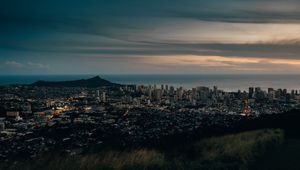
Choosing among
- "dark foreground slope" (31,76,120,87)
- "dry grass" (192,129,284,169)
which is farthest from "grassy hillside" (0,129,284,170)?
"dark foreground slope" (31,76,120,87)

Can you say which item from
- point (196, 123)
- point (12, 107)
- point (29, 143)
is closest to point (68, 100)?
point (12, 107)

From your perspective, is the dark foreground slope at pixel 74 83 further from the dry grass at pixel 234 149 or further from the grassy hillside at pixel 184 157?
the grassy hillside at pixel 184 157

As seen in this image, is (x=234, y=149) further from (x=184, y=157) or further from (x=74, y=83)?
(x=74, y=83)

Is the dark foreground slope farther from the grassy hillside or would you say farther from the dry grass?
the grassy hillside

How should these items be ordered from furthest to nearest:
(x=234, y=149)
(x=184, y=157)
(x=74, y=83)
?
(x=74, y=83) < (x=234, y=149) < (x=184, y=157)

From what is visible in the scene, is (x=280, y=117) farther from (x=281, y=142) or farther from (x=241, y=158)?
(x=241, y=158)

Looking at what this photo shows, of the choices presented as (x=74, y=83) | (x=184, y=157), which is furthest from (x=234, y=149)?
(x=74, y=83)

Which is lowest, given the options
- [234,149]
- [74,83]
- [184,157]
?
[184,157]

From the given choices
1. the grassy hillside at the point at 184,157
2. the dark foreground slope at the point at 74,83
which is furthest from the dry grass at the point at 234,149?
the dark foreground slope at the point at 74,83

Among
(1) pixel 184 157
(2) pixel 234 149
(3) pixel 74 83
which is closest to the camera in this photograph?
(1) pixel 184 157
